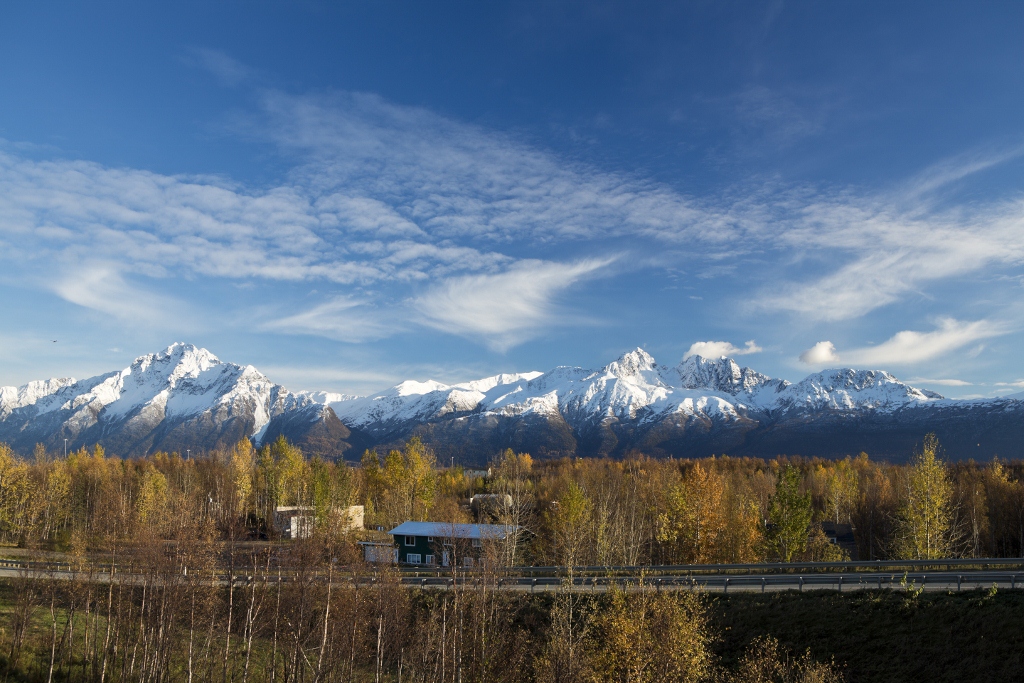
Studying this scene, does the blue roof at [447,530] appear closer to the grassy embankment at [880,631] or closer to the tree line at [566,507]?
the tree line at [566,507]

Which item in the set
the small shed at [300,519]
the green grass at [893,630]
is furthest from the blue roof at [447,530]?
the green grass at [893,630]

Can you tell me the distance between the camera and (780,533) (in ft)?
197

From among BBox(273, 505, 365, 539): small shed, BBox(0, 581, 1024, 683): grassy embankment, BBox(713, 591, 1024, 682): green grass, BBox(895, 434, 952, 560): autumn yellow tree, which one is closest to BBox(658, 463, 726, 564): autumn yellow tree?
BBox(895, 434, 952, 560): autumn yellow tree

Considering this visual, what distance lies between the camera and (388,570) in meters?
44.3

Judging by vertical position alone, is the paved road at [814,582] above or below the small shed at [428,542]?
above

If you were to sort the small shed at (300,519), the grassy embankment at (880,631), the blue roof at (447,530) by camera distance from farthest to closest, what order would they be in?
the small shed at (300,519) < the blue roof at (447,530) < the grassy embankment at (880,631)

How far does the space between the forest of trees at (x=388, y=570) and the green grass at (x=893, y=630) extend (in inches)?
70.0

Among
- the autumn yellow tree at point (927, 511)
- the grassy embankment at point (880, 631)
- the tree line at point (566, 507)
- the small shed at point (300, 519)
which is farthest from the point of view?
the small shed at point (300, 519)

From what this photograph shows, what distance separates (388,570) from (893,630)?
32.6m

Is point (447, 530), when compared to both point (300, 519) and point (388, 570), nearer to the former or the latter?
point (388, 570)

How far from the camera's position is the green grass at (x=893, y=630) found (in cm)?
2992

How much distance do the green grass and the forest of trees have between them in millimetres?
1777

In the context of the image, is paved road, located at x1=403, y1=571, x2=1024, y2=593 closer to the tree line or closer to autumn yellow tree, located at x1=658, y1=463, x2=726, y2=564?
the tree line

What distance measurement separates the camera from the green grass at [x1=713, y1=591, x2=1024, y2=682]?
29922 mm
